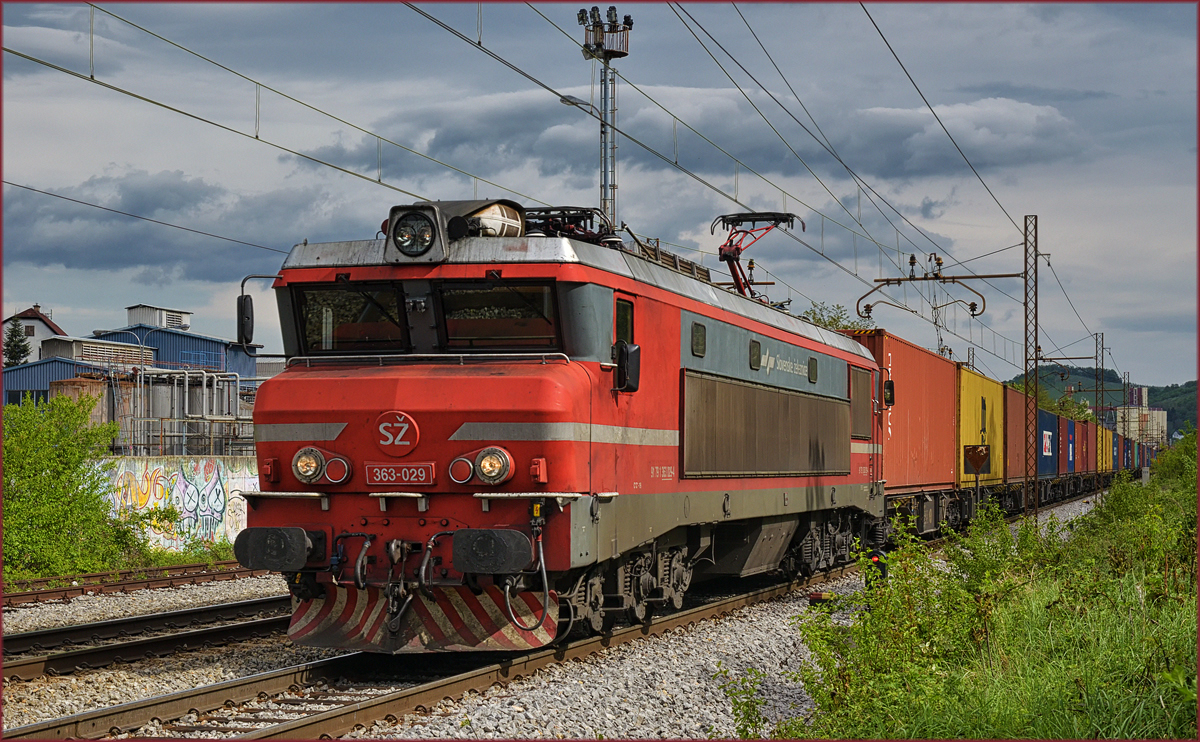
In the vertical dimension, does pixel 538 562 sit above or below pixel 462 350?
below

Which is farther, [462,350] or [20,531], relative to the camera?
[20,531]

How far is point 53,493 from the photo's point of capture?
63.9 feet

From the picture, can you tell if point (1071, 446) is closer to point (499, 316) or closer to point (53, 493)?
point (53, 493)

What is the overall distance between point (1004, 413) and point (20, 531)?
2817 cm

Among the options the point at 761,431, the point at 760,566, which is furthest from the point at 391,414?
the point at 760,566

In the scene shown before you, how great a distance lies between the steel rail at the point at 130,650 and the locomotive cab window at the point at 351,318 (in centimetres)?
337

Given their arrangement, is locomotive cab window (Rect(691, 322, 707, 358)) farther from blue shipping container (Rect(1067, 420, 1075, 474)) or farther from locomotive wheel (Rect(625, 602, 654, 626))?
blue shipping container (Rect(1067, 420, 1075, 474))

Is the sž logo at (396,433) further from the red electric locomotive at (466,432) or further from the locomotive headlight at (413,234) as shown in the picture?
the locomotive headlight at (413,234)

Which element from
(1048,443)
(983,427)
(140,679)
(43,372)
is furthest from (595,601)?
(43,372)

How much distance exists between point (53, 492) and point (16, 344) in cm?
6315

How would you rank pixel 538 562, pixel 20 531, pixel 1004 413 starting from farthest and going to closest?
pixel 1004 413 < pixel 20 531 < pixel 538 562

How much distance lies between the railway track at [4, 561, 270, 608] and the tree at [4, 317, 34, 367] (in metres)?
61.3

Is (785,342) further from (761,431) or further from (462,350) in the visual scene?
(462,350)

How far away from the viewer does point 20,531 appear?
18.9m
